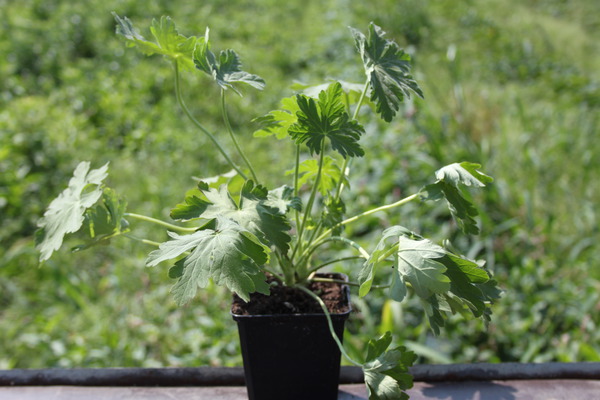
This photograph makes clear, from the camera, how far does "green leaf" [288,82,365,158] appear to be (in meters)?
0.95

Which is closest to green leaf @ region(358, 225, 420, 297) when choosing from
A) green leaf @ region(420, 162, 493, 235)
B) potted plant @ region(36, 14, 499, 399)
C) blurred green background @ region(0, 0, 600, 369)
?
potted plant @ region(36, 14, 499, 399)

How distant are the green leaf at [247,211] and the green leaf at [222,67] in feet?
0.59

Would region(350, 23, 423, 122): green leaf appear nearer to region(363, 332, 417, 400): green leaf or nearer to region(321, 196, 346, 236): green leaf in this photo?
region(321, 196, 346, 236): green leaf

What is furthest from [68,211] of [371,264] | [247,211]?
[371,264]

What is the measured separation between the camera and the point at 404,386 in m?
0.97

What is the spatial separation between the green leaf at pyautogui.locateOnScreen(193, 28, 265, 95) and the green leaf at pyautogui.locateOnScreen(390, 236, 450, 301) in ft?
1.28

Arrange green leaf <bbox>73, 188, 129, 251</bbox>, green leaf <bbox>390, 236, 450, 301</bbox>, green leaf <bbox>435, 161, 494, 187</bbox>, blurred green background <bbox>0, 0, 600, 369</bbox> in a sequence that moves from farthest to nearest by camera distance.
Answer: blurred green background <bbox>0, 0, 600, 369</bbox> → green leaf <bbox>73, 188, 129, 251</bbox> → green leaf <bbox>435, 161, 494, 187</bbox> → green leaf <bbox>390, 236, 450, 301</bbox>

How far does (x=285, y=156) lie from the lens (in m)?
→ 3.43

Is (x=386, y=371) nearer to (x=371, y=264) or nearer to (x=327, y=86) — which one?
(x=371, y=264)

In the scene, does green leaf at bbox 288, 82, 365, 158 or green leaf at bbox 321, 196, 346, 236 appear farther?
green leaf at bbox 321, 196, 346, 236

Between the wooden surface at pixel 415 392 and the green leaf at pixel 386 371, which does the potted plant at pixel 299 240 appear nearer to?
the green leaf at pixel 386 371

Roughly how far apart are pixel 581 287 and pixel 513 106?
200 centimetres

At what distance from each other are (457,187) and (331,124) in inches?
10.3

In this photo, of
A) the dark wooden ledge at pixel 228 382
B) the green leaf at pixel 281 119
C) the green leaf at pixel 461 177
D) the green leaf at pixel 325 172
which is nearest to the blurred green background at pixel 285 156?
the dark wooden ledge at pixel 228 382
